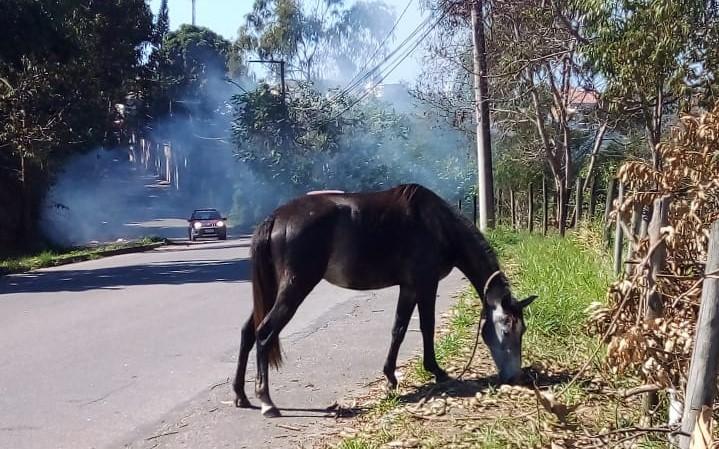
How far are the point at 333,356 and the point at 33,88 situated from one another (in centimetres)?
1914

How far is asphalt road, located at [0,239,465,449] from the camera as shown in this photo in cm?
609

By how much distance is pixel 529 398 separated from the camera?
593cm

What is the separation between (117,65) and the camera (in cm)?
3712

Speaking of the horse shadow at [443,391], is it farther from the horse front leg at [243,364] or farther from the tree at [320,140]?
the tree at [320,140]

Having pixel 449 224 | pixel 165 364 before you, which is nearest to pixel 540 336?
pixel 449 224

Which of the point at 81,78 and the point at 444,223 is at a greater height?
the point at 81,78

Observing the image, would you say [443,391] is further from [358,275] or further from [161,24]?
[161,24]

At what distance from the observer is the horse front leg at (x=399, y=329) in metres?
6.73

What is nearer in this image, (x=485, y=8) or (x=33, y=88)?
(x=485, y=8)

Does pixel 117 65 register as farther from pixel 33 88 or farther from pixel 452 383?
pixel 452 383

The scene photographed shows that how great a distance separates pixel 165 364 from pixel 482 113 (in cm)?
1331

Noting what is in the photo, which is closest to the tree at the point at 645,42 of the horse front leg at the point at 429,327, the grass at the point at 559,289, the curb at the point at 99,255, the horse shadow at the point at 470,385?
the grass at the point at 559,289

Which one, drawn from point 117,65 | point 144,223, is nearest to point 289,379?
point 117,65

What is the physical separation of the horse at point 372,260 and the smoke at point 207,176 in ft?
79.2
